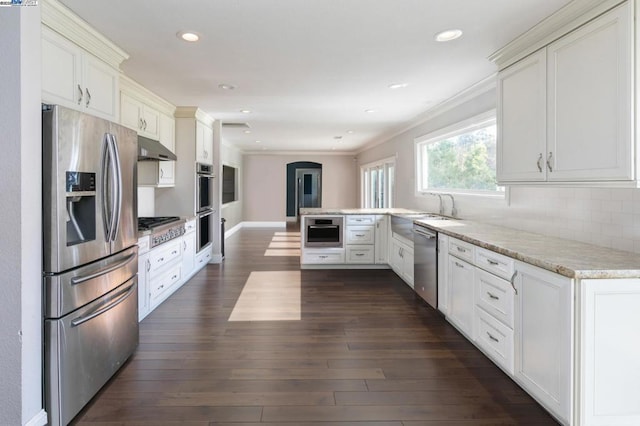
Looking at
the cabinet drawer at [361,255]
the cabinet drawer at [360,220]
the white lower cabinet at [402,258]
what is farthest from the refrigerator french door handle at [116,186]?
the cabinet drawer at [361,255]

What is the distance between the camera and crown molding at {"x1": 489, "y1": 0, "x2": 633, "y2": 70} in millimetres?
2107

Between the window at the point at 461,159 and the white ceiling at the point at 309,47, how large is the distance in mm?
485

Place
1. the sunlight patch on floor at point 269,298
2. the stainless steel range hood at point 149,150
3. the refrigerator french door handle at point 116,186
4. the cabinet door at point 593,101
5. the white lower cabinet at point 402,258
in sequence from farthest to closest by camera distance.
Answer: the white lower cabinet at point 402,258 → the sunlight patch on floor at point 269,298 → the stainless steel range hood at point 149,150 → the refrigerator french door handle at point 116,186 → the cabinet door at point 593,101

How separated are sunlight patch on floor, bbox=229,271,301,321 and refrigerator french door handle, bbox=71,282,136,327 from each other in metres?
1.16

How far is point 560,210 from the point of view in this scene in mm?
2883

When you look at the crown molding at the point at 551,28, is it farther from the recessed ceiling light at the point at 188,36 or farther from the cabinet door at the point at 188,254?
the cabinet door at the point at 188,254

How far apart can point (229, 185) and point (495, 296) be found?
8101mm

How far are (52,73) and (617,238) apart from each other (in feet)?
12.2

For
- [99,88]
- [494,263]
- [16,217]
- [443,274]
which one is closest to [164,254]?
[99,88]

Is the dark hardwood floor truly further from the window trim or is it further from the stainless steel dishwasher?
the window trim

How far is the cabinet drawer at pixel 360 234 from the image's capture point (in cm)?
572

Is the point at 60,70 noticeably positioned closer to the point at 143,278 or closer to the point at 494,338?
the point at 143,278

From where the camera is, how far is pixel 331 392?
2330 millimetres

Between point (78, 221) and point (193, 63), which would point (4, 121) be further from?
point (193, 63)
